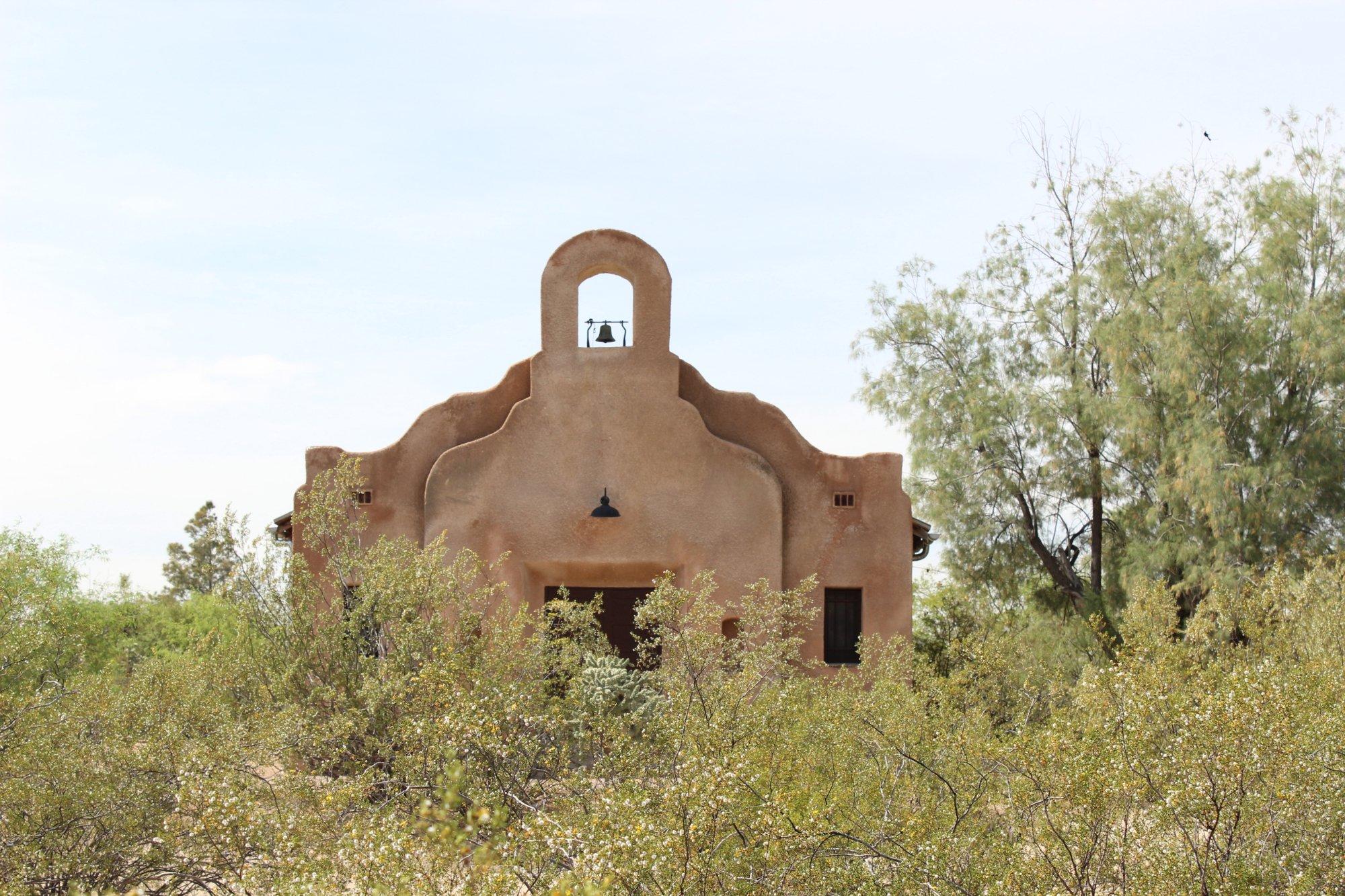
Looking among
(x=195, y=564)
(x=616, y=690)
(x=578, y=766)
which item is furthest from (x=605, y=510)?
(x=195, y=564)

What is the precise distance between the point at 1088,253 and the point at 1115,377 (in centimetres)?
345

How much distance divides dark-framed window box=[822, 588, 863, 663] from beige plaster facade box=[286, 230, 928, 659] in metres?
0.18

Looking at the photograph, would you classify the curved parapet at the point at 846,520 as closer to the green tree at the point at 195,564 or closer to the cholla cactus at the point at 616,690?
the cholla cactus at the point at 616,690

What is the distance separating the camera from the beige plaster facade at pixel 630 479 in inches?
719

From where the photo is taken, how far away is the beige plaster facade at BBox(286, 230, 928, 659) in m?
18.3

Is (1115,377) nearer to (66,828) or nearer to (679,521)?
(679,521)

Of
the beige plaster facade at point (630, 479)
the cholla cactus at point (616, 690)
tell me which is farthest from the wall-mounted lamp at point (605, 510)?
the cholla cactus at point (616, 690)

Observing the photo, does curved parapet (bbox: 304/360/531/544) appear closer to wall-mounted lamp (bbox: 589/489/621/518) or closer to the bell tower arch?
the bell tower arch

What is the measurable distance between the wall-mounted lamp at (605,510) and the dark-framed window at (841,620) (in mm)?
3657

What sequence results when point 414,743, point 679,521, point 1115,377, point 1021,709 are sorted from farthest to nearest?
point 1115,377 → point 679,521 → point 1021,709 → point 414,743

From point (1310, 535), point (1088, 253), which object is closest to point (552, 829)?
point (1310, 535)

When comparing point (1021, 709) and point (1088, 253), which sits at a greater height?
point (1088, 253)

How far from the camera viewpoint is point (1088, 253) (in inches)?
1073

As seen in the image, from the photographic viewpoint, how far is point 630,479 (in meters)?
18.4
